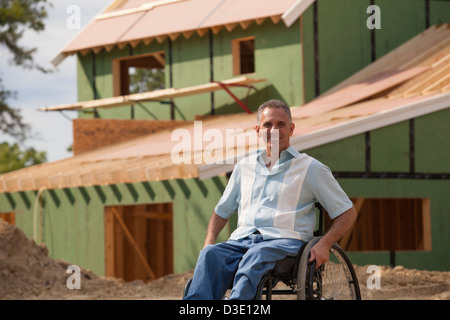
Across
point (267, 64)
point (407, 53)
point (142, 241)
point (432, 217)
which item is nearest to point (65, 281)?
point (142, 241)

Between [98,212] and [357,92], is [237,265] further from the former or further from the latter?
[357,92]

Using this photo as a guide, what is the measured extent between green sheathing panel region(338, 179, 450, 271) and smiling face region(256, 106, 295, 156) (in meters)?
8.19

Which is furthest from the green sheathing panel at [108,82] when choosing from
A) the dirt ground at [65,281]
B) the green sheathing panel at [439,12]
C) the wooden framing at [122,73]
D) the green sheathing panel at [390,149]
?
the dirt ground at [65,281]

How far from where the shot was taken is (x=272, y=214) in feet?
17.9

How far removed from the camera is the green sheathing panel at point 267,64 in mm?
17766

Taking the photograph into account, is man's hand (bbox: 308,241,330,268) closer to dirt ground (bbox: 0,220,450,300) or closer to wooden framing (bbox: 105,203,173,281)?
dirt ground (bbox: 0,220,450,300)

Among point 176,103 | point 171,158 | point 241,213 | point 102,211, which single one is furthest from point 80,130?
point 241,213

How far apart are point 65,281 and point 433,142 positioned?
5846 millimetres

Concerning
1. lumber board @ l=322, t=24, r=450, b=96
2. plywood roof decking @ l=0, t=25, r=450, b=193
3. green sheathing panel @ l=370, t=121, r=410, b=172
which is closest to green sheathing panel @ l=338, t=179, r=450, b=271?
green sheathing panel @ l=370, t=121, r=410, b=172

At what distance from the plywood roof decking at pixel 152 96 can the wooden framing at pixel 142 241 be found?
2.43 m

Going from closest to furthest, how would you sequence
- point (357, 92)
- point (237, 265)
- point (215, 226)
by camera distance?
point (237, 265) < point (215, 226) < point (357, 92)

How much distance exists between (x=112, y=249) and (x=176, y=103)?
5794mm

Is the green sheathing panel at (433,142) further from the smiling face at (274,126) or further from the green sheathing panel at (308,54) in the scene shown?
the smiling face at (274,126)

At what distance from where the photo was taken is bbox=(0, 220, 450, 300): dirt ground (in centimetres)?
1162
